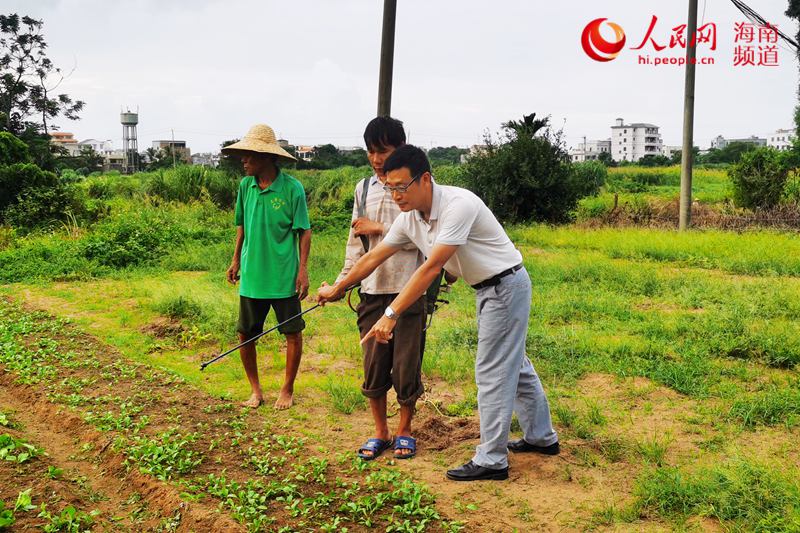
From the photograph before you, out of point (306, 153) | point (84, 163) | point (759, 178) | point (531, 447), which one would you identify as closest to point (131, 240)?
point (531, 447)

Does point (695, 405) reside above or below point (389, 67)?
below

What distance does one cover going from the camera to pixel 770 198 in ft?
58.2

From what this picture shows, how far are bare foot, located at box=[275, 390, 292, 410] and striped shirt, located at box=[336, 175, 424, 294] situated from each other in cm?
133

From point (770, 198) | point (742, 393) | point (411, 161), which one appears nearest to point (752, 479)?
point (742, 393)

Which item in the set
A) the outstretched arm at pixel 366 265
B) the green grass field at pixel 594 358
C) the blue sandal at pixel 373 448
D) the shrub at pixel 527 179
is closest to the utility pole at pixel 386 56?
the green grass field at pixel 594 358

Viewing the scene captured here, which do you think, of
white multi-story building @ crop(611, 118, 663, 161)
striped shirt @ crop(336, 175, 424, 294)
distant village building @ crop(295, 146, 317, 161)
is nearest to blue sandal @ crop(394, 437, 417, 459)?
striped shirt @ crop(336, 175, 424, 294)

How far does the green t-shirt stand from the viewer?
488cm

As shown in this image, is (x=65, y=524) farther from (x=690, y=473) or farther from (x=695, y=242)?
(x=695, y=242)

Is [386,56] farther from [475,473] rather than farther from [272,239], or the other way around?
[475,473]

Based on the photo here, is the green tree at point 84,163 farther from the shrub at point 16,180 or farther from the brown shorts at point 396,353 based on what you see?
the brown shorts at point 396,353

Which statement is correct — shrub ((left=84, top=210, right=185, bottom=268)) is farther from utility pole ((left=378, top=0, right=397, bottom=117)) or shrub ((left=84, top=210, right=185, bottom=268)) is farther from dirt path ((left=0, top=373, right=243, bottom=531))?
dirt path ((left=0, top=373, right=243, bottom=531))

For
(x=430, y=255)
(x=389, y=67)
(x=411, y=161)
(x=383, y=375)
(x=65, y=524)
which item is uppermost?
(x=389, y=67)

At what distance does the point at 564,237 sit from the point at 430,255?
36.4ft

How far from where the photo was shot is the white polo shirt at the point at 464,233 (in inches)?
136
